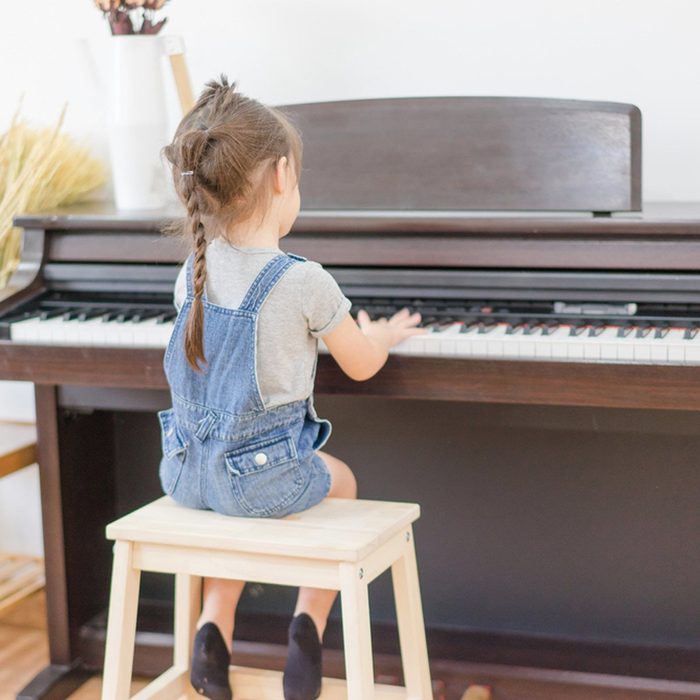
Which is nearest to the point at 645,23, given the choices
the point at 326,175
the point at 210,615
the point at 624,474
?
the point at 326,175

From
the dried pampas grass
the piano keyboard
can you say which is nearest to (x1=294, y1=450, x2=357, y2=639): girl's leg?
the piano keyboard

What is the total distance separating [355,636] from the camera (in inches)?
64.6

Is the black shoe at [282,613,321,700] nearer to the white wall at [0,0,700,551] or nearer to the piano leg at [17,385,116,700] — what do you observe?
the piano leg at [17,385,116,700]

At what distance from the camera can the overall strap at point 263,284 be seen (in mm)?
1733

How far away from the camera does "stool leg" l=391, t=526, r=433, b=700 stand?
186cm

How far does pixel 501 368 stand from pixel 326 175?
1.98ft

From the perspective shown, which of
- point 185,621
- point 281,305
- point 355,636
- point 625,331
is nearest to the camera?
point 355,636

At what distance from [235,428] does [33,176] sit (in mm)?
1069

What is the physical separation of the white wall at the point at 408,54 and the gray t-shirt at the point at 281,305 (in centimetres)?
102

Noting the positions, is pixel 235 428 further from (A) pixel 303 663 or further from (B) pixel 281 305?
(A) pixel 303 663

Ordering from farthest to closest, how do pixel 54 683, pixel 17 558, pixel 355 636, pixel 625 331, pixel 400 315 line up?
pixel 17 558 < pixel 54 683 < pixel 400 315 < pixel 625 331 < pixel 355 636

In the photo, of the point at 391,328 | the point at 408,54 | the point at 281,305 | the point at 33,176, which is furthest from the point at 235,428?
the point at 408,54

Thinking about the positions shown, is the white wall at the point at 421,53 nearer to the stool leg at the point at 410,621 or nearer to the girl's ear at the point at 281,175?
the girl's ear at the point at 281,175

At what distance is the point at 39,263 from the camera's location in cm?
227
